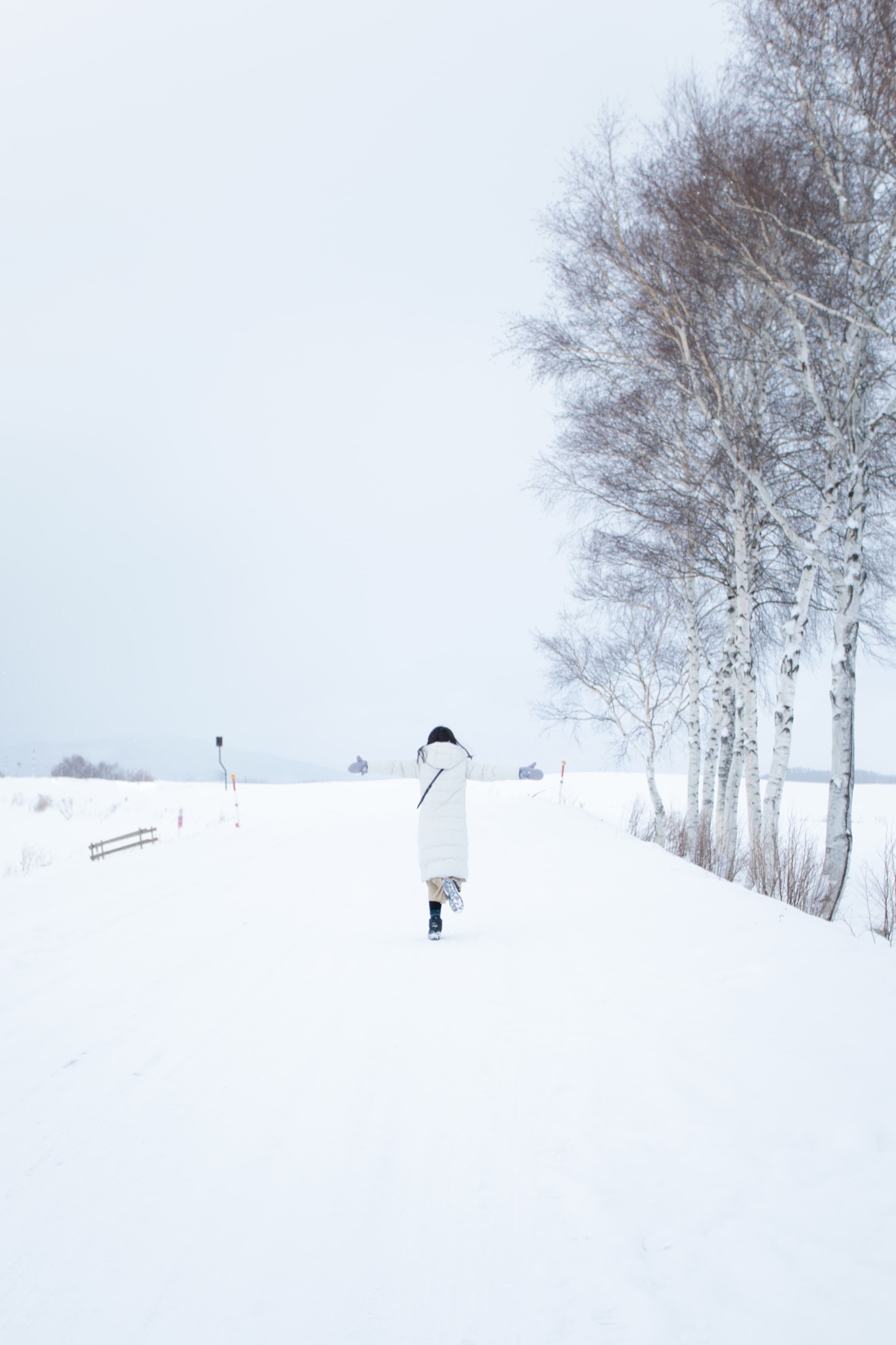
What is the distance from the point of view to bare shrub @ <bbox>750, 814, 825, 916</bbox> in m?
8.94

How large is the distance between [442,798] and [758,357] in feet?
29.5

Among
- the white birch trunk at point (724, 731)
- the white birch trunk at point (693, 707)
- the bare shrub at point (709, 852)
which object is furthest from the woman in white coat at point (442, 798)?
the white birch trunk at point (693, 707)

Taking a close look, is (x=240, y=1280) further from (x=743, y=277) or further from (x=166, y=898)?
(x=743, y=277)

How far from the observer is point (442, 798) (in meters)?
7.71

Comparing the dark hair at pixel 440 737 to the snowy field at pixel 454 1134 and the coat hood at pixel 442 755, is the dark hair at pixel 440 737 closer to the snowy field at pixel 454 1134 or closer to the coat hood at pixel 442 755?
the coat hood at pixel 442 755

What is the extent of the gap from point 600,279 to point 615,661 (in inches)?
433

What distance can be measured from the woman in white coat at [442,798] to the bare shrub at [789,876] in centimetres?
358

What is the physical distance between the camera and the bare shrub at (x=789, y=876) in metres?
Answer: 8.94

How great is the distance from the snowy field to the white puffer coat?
0.75m

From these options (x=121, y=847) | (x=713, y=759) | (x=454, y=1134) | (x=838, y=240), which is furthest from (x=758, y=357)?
(x=121, y=847)

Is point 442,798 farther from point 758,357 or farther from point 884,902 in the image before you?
point 758,357

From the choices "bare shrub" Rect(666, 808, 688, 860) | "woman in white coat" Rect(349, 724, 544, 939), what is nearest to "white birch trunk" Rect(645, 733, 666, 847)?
"bare shrub" Rect(666, 808, 688, 860)

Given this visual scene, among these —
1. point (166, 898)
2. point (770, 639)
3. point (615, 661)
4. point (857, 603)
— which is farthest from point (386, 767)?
point (615, 661)

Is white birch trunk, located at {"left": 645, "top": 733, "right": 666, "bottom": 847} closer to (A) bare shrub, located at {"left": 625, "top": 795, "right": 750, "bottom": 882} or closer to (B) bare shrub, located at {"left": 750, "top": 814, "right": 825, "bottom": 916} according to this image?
(A) bare shrub, located at {"left": 625, "top": 795, "right": 750, "bottom": 882}
